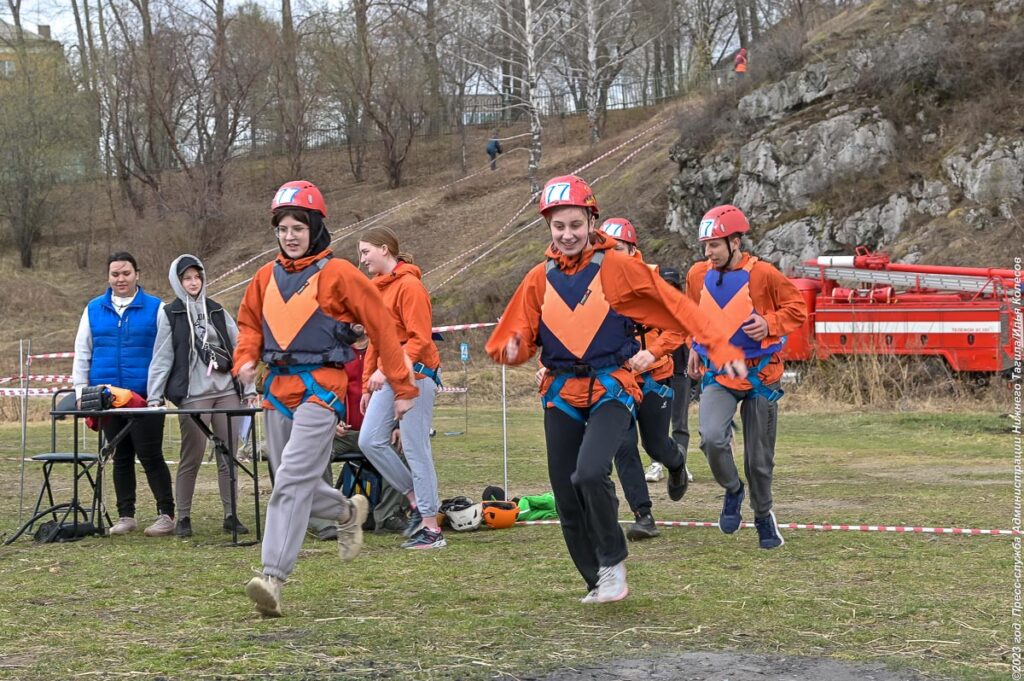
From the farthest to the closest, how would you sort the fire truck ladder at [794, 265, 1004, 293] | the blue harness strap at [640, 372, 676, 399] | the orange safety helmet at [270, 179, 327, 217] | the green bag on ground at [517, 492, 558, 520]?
the fire truck ladder at [794, 265, 1004, 293], the green bag on ground at [517, 492, 558, 520], the blue harness strap at [640, 372, 676, 399], the orange safety helmet at [270, 179, 327, 217]

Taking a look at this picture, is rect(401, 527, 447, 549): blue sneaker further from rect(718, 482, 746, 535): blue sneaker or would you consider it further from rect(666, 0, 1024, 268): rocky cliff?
rect(666, 0, 1024, 268): rocky cliff

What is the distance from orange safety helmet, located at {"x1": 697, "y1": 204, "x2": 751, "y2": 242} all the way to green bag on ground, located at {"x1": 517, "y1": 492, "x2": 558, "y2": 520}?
2.64 meters

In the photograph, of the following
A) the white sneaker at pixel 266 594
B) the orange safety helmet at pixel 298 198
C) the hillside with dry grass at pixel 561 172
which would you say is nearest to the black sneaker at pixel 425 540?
the white sneaker at pixel 266 594

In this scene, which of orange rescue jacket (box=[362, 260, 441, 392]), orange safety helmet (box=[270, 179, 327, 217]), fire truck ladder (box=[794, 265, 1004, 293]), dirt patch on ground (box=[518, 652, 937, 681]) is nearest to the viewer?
dirt patch on ground (box=[518, 652, 937, 681])

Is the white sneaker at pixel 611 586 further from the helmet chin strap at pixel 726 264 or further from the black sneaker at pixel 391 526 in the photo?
the black sneaker at pixel 391 526

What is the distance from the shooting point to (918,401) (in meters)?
19.8

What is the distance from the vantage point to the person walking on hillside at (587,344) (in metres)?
6.15

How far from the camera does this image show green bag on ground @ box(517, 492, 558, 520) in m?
9.73

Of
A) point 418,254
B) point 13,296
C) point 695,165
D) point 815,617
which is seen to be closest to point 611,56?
point 418,254

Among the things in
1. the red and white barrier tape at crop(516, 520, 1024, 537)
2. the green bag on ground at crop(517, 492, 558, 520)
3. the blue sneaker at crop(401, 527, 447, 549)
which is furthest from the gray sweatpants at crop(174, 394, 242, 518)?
the red and white barrier tape at crop(516, 520, 1024, 537)

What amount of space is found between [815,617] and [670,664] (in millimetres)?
1093

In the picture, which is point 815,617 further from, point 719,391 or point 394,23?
point 394,23

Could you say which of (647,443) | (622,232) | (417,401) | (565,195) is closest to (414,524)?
(417,401)

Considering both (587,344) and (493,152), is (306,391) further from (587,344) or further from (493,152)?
(493,152)
